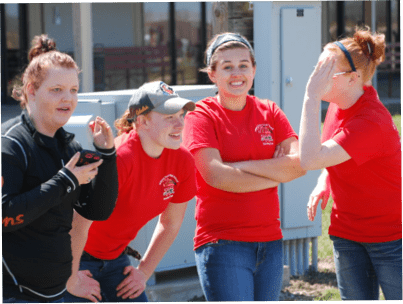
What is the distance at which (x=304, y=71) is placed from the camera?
489 centimetres

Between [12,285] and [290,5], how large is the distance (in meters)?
3.39

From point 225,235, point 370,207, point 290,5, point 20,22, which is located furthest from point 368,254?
point 20,22

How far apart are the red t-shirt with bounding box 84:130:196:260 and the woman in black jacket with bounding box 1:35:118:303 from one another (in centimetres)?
22

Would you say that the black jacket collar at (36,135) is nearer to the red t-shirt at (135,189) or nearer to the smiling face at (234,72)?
the red t-shirt at (135,189)

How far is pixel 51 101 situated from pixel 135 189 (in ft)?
1.93

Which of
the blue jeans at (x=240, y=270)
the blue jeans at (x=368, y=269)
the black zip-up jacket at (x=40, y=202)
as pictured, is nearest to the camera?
the black zip-up jacket at (x=40, y=202)

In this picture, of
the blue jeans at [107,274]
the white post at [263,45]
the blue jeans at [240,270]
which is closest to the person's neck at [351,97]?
the blue jeans at [240,270]

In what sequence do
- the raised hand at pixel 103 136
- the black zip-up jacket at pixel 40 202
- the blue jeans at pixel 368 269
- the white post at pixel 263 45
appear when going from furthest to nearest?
the white post at pixel 263 45 → the blue jeans at pixel 368 269 → the raised hand at pixel 103 136 → the black zip-up jacket at pixel 40 202

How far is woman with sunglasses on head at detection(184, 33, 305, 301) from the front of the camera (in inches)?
109

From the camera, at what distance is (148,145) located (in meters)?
2.63

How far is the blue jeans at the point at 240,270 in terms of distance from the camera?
2.72 metres

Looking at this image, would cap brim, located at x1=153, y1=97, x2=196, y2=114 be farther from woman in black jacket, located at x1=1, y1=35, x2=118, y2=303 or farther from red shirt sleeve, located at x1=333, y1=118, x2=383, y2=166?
red shirt sleeve, located at x1=333, y1=118, x2=383, y2=166

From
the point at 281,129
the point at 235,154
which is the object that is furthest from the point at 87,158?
the point at 281,129

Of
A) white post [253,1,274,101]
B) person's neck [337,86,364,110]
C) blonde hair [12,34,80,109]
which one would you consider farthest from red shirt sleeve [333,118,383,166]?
white post [253,1,274,101]
